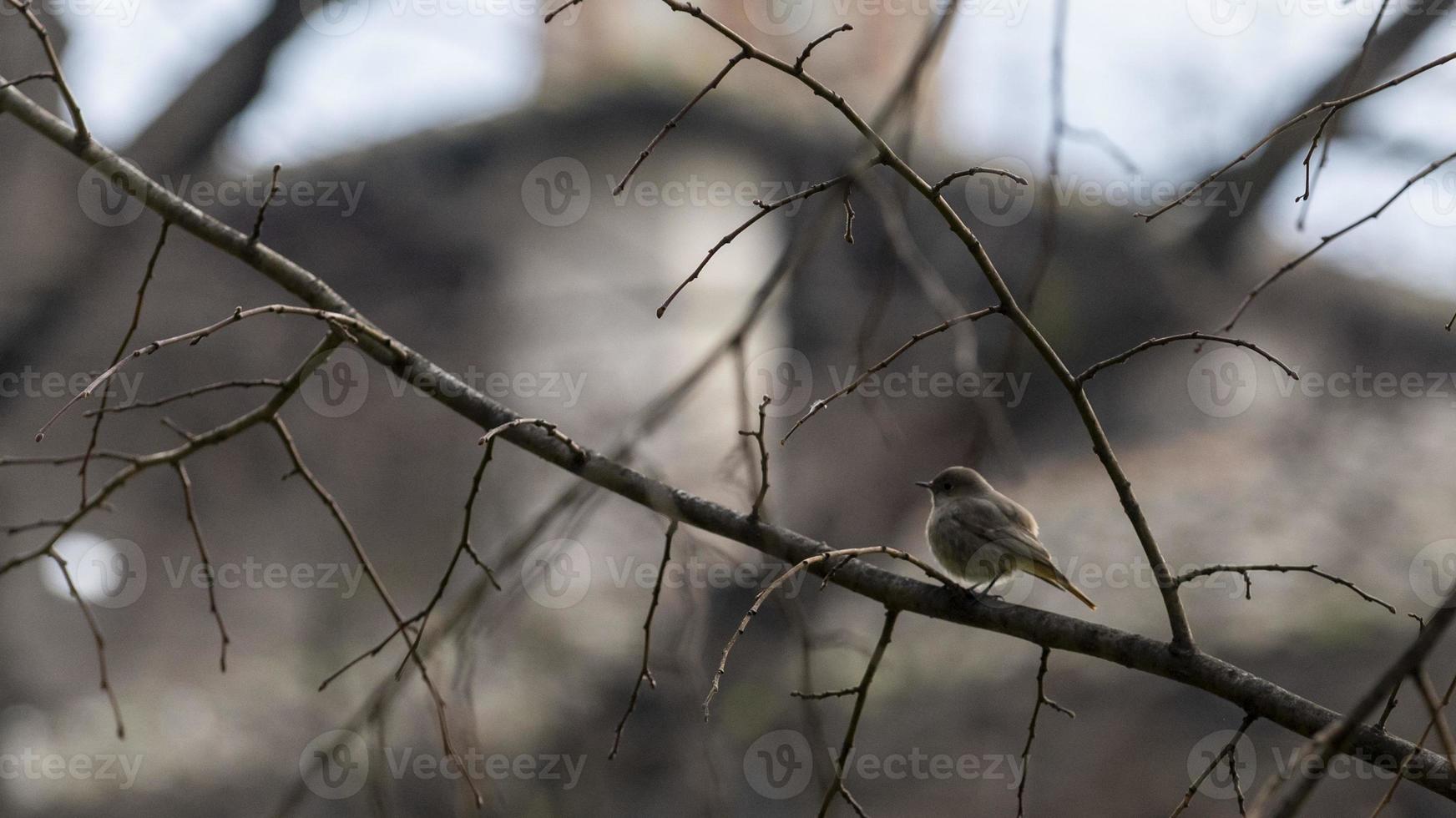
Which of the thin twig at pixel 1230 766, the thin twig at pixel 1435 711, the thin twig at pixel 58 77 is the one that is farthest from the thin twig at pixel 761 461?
the thin twig at pixel 58 77

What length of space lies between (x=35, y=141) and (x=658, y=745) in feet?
19.6

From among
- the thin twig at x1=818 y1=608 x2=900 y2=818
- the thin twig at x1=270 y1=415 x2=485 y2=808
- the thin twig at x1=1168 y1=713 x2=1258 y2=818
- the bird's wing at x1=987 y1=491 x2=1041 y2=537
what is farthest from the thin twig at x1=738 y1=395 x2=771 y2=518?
the bird's wing at x1=987 y1=491 x2=1041 y2=537

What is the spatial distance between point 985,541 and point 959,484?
0.53 metres

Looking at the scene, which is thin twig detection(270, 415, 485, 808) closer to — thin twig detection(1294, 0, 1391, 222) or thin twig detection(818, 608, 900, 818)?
thin twig detection(818, 608, 900, 818)

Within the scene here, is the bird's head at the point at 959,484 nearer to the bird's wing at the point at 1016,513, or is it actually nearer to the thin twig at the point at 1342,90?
the bird's wing at the point at 1016,513

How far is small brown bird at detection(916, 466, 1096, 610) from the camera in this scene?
369cm

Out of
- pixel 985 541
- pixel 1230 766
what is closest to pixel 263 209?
pixel 1230 766

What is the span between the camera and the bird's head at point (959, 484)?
422 centimetres

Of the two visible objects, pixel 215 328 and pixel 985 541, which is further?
pixel 985 541

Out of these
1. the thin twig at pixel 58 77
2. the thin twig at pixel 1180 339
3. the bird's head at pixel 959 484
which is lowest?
the thin twig at pixel 1180 339

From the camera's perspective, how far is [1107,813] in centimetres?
633

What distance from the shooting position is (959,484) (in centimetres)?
429

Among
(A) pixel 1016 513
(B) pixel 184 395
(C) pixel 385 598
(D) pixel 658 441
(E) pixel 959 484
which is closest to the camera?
(B) pixel 184 395

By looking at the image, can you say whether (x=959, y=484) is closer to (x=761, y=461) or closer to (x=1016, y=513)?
(x=1016, y=513)
